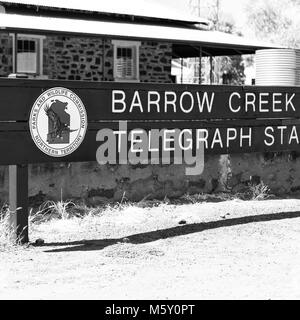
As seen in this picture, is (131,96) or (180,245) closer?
(180,245)

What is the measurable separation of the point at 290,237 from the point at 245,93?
2.28m

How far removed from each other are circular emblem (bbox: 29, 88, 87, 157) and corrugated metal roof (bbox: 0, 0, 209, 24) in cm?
1369

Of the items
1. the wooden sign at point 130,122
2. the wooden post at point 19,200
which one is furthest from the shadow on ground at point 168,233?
the wooden sign at point 130,122

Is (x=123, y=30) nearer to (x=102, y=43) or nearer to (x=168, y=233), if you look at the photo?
(x=102, y=43)

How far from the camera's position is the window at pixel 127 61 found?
2279cm

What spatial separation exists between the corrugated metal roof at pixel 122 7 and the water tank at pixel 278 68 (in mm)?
9874

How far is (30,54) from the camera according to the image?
21047mm

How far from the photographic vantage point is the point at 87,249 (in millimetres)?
7117

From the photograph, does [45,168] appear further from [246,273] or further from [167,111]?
[246,273]

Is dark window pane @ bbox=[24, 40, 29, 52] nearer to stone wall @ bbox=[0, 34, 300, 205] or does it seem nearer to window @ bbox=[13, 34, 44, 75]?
window @ bbox=[13, 34, 44, 75]

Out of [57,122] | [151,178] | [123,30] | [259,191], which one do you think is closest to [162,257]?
[57,122]

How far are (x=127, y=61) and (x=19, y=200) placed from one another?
16.2 m

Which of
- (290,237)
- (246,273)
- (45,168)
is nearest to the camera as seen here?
(246,273)
